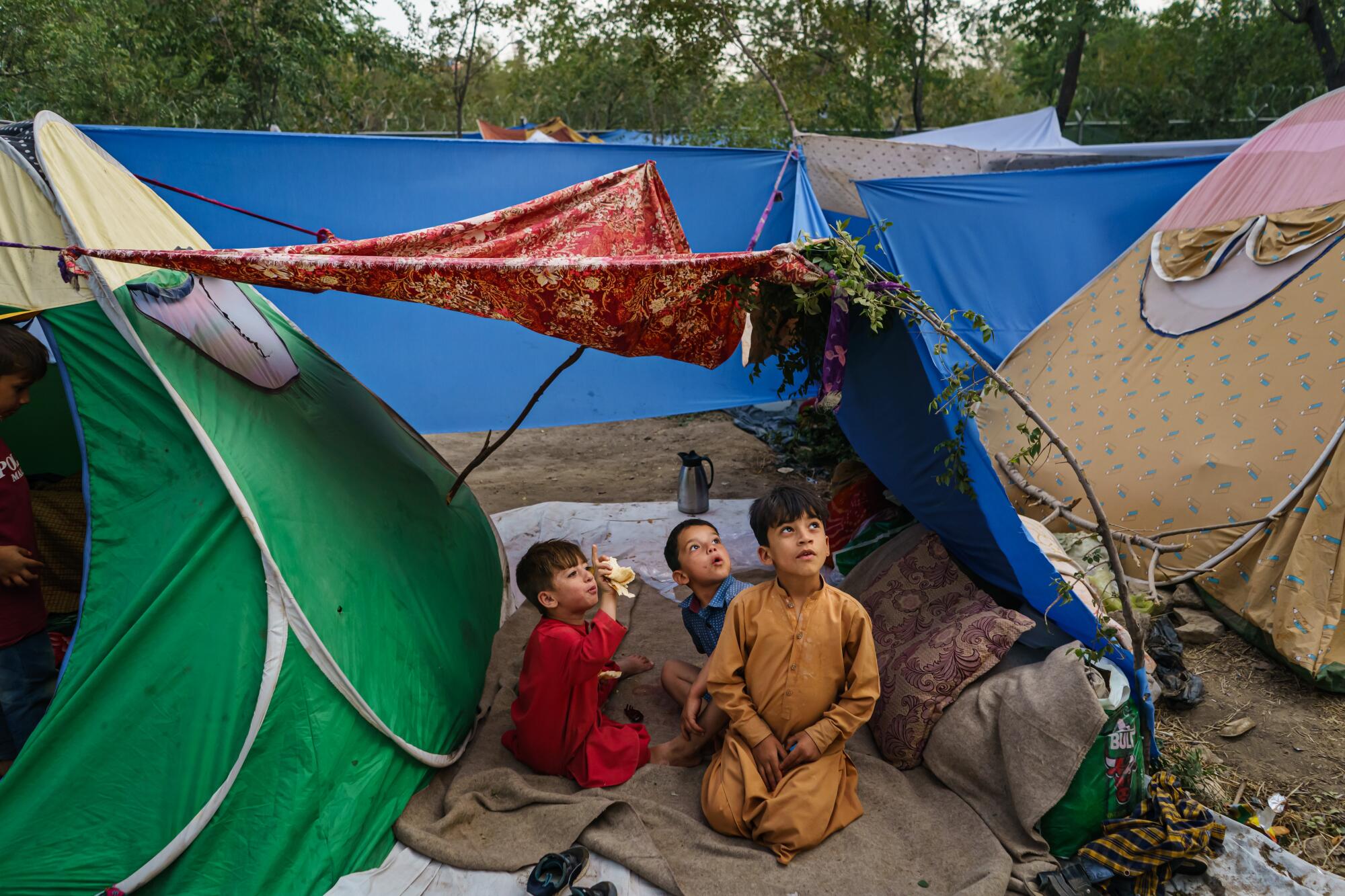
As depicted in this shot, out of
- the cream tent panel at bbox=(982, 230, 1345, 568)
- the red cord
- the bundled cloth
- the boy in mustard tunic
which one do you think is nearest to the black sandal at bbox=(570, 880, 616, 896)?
the boy in mustard tunic

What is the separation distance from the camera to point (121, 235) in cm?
261

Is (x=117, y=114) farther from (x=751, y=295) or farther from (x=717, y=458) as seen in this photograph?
(x=751, y=295)

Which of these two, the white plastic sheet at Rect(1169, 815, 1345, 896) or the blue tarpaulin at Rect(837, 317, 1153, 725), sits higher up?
the blue tarpaulin at Rect(837, 317, 1153, 725)

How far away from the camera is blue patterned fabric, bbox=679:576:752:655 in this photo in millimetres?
2717

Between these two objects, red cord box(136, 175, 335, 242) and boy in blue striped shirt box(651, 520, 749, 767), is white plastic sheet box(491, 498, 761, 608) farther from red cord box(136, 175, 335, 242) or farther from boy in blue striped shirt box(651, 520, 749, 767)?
red cord box(136, 175, 335, 242)

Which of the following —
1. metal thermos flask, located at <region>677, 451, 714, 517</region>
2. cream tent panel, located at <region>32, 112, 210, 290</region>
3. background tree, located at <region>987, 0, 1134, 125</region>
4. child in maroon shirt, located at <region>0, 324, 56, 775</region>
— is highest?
background tree, located at <region>987, 0, 1134, 125</region>

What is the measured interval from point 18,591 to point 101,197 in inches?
48.0

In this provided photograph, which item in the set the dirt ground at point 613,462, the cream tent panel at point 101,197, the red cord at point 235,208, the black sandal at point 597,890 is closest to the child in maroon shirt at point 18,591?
the cream tent panel at point 101,197

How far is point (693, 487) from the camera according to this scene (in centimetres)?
455

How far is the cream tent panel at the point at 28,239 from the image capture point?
2.28 metres

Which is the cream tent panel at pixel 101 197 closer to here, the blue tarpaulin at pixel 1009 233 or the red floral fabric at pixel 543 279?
the red floral fabric at pixel 543 279

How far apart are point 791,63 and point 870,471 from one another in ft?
28.9

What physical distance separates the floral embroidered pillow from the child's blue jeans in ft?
7.63

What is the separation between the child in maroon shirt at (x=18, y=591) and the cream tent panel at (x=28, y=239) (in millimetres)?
103
